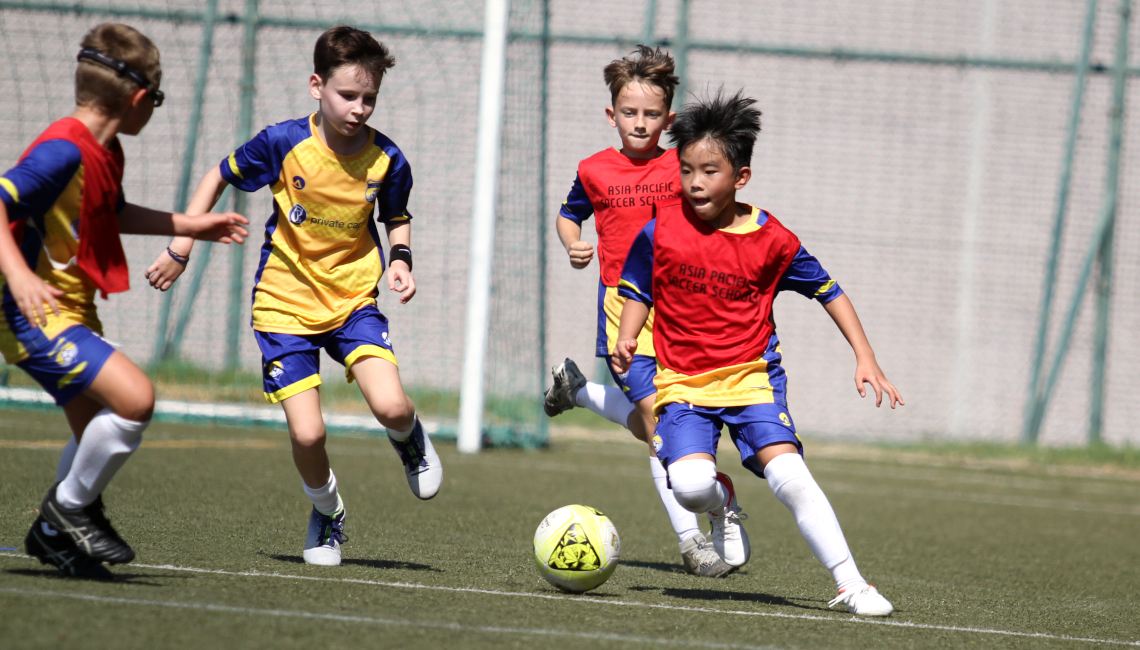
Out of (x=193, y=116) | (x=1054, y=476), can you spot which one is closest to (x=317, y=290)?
(x=193, y=116)

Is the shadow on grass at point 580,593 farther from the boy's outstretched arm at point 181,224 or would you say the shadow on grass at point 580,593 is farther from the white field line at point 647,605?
the boy's outstretched arm at point 181,224

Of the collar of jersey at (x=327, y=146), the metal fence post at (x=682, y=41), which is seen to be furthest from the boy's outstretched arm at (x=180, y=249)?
the metal fence post at (x=682, y=41)

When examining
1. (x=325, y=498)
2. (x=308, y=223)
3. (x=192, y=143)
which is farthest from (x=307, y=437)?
(x=192, y=143)

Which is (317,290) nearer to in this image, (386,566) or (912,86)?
(386,566)

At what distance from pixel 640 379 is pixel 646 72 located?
4.00 ft

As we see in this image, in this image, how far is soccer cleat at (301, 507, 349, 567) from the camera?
149 inches

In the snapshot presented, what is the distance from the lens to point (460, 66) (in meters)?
9.37

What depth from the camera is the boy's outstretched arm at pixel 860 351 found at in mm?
3615

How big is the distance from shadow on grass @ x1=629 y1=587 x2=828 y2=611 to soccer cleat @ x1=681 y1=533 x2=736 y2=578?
34cm

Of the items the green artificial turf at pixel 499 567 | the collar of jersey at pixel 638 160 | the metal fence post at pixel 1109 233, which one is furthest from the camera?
the metal fence post at pixel 1109 233

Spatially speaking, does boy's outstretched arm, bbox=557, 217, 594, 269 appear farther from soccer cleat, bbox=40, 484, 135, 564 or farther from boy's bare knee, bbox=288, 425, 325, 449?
soccer cleat, bbox=40, 484, 135, 564

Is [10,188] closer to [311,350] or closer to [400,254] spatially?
[311,350]

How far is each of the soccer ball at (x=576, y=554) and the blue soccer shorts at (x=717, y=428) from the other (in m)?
0.33

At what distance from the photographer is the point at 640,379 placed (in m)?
4.47
